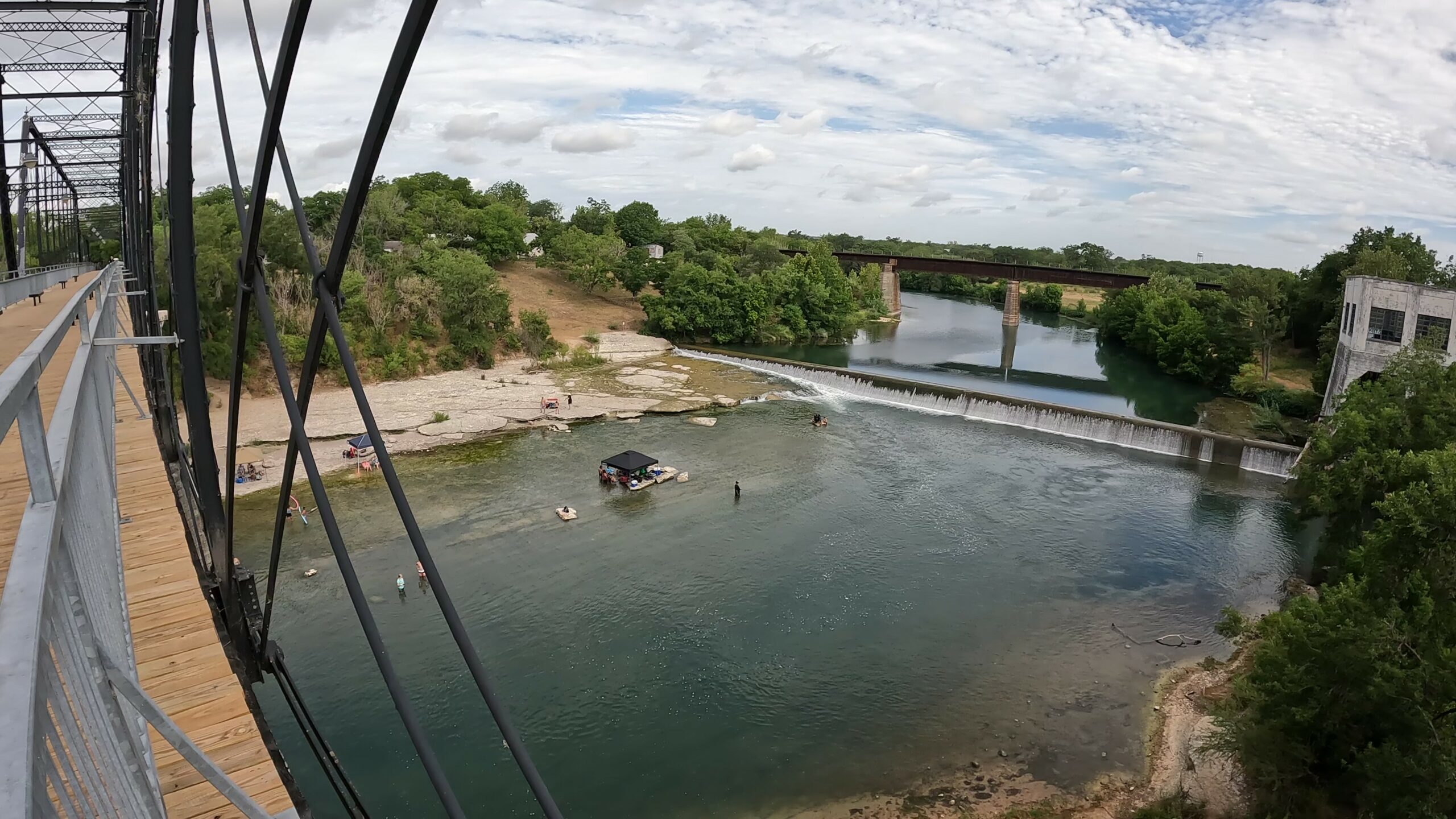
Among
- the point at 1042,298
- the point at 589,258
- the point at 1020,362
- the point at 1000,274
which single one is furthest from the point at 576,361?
the point at 1042,298

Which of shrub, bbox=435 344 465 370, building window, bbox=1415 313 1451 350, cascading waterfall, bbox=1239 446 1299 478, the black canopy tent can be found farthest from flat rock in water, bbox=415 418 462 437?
building window, bbox=1415 313 1451 350

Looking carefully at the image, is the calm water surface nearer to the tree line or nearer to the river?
the river

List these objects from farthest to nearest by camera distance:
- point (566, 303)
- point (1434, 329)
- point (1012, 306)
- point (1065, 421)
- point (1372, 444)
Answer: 1. point (1012, 306)
2. point (566, 303)
3. point (1065, 421)
4. point (1434, 329)
5. point (1372, 444)

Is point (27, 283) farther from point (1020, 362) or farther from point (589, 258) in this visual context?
point (1020, 362)

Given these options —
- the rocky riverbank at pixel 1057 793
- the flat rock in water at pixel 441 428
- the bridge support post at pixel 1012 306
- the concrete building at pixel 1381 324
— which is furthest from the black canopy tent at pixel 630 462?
the bridge support post at pixel 1012 306

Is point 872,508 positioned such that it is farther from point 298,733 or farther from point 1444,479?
point 298,733

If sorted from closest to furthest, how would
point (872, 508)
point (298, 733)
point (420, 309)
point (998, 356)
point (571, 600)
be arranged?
point (298, 733) < point (571, 600) < point (872, 508) < point (420, 309) < point (998, 356)

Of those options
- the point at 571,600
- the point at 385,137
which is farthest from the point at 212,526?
the point at 571,600
